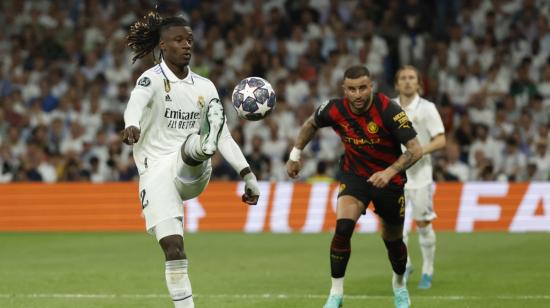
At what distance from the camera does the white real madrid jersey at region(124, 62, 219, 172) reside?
845cm

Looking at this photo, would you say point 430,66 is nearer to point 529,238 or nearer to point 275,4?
point 275,4

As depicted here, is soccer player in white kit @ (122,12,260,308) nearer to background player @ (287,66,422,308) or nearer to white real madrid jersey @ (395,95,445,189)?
background player @ (287,66,422,308)

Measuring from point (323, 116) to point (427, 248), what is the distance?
123 inches

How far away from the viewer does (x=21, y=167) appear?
21.6 meters

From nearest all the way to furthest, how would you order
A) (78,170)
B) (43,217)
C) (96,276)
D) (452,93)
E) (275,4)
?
(96,276), (43,217), (78,170), (452,93), (275,4)

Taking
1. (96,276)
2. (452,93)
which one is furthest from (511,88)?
(96,276)

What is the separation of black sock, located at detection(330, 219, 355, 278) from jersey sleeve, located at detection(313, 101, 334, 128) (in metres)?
1.01

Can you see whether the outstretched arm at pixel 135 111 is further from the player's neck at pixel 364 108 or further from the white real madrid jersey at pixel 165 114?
the player's neck at pixel 364 108

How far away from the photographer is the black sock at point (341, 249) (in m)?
9.23

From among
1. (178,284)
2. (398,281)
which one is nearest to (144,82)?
(178,284)

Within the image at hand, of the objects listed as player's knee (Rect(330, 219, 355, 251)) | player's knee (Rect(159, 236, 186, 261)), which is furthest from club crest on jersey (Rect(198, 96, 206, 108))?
player's knee (Rect(330, 219, 355, 251))

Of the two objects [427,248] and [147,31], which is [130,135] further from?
[427,248]

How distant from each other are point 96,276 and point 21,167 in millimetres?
9186

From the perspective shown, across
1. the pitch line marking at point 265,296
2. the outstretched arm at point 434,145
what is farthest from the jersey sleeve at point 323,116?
the outstretched arm at point 434,145
